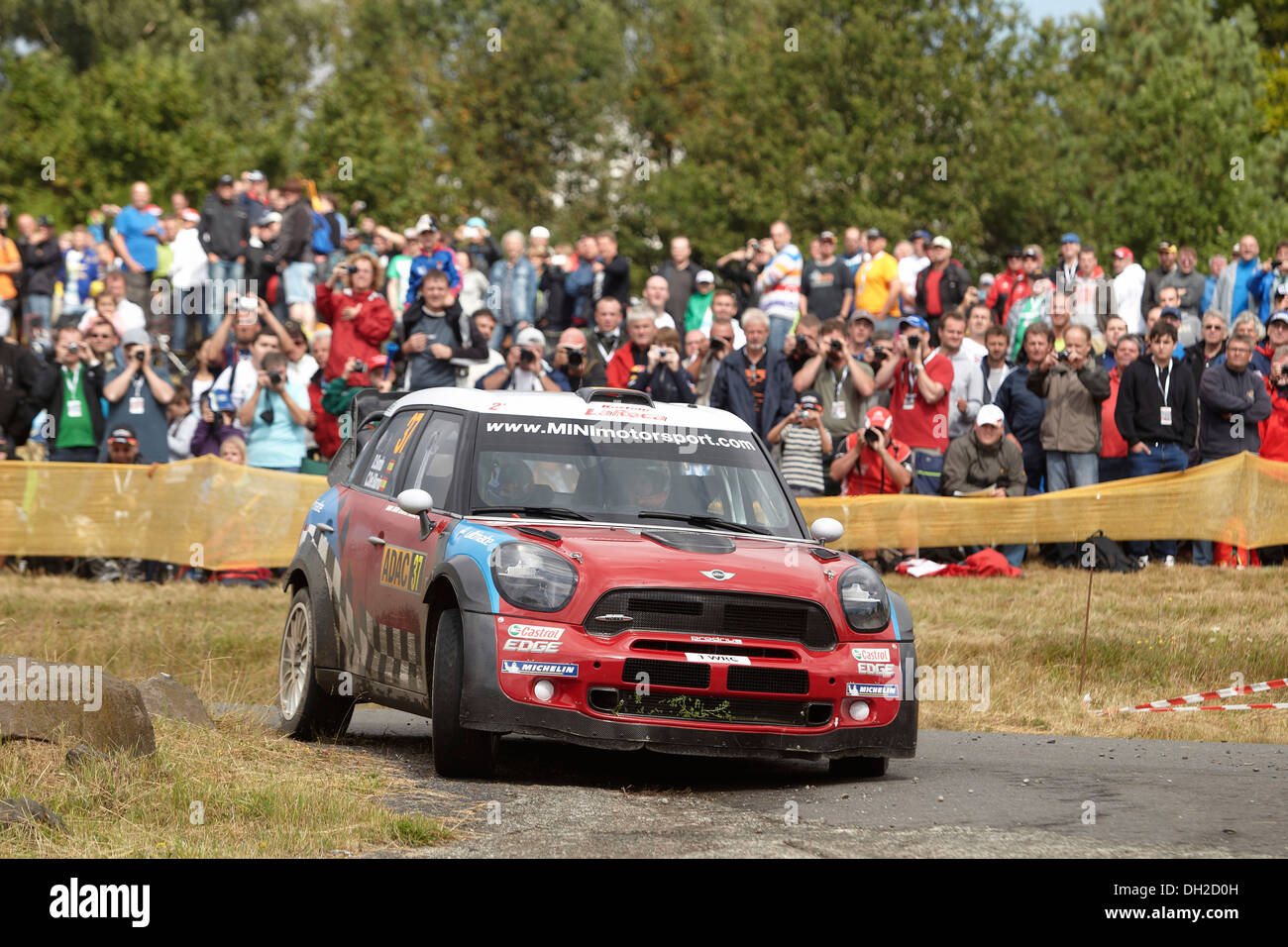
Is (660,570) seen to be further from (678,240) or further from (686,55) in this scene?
(686,55)

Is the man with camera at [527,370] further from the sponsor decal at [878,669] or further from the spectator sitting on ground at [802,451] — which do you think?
the sponsor decal at [878,669]

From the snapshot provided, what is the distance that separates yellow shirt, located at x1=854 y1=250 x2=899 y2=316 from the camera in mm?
23609

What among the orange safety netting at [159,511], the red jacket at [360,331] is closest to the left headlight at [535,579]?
the orange safety netting at [159,511]

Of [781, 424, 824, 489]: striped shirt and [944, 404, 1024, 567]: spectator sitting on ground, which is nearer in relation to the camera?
[781, 424, 824, 489]: striped shirt

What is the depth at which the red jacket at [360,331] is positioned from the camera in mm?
21031

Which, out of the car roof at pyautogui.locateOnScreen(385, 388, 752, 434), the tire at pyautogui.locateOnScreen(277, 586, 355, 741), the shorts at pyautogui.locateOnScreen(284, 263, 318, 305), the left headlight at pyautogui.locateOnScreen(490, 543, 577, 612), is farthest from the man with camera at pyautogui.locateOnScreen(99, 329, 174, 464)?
the left headlight at pyautogui.locateOnScreen(490, 543, 577, 612)

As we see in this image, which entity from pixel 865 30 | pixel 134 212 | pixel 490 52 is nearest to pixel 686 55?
pixel 490 52

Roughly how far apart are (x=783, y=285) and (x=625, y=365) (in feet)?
15.6

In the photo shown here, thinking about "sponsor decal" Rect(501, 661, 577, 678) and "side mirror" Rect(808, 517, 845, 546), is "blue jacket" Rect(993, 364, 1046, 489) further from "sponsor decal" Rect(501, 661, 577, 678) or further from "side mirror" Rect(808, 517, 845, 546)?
"sponsor decal" Rect(501, 661, 577, 678)

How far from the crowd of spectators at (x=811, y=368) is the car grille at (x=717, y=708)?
873cm

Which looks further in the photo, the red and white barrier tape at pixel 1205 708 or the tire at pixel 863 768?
the red and white barrier tape at pixel 1205 708

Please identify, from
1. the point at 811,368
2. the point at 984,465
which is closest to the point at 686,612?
the point at 811,368

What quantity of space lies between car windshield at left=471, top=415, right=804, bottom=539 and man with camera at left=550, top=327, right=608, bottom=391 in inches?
298

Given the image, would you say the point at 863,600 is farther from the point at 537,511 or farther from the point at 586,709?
the point at 537,511
